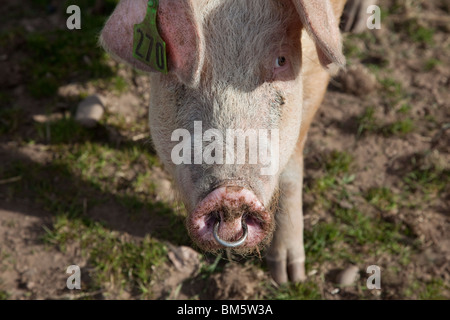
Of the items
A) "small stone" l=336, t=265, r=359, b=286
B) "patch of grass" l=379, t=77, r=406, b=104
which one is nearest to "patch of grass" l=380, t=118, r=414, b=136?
"patch of grass" l=379, t=77, r=406, b=104

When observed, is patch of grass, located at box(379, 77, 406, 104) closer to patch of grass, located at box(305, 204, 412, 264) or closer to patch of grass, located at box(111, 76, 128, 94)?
patch of grass, located at box(305, 204, 412, 264)

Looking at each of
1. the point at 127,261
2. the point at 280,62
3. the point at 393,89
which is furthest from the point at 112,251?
the point at 393,89

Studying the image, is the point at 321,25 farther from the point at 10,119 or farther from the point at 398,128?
the point at 10,119

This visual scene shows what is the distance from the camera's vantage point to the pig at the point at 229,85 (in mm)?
2330

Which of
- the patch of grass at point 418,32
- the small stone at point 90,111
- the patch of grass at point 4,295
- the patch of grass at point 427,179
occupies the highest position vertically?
the patch of grass at point 418,32

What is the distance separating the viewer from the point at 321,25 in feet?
7.74

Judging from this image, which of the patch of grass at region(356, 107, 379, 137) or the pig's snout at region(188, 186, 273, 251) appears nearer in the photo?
the pig's snout at region(188, 186, 273, 251)

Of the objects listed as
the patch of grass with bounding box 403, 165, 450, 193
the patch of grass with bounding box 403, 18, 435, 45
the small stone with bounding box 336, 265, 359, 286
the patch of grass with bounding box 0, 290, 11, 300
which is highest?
the patch of grass with bounding box 403, 18, 435, 45

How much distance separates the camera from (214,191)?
7.54 feet

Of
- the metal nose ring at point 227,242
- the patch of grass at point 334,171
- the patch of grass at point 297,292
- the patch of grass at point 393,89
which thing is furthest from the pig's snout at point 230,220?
the patch of grass at point 393,89

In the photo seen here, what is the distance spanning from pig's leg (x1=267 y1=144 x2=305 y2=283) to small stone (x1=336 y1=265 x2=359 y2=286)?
0.26 meters

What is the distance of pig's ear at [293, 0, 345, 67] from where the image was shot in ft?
7.57

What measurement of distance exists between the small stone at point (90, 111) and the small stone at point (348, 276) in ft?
8.24

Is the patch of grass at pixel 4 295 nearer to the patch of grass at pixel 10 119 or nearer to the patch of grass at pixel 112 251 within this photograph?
the patch of grass at pixel 112 251
